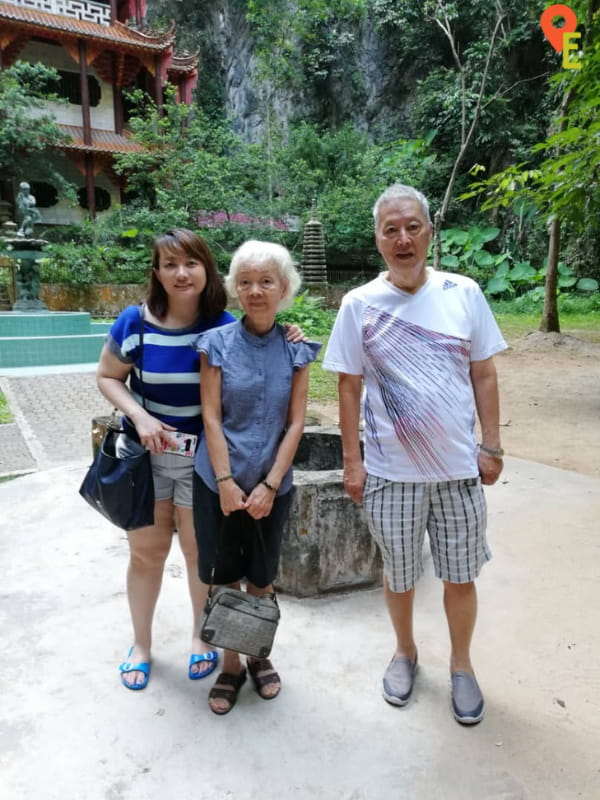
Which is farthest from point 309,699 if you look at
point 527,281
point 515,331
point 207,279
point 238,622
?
point 527,281

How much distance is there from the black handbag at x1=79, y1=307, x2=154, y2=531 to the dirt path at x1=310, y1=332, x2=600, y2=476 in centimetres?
236

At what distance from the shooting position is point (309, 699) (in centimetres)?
180

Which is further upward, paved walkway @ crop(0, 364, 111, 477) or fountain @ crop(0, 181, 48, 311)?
fountain @ crop(0, 181, 48, 311)

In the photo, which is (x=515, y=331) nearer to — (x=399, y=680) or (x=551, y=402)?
(x=551, y=402)

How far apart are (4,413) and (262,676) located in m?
5.05

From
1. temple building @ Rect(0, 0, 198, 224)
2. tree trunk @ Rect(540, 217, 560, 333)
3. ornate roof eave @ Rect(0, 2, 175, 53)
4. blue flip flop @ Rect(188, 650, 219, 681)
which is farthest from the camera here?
temple building @ Rect(0, 0, 198, 224)

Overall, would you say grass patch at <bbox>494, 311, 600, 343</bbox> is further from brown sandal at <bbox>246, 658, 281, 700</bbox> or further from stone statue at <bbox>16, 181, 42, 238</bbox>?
brown sandal at <bbox>246, 658, 281, 700</bbox>

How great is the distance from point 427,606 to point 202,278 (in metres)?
1.56

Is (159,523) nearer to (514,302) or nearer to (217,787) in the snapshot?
(217,787)

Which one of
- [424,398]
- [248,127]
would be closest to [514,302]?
[248,127]

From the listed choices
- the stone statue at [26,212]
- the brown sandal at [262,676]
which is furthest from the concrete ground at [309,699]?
the stone statue at [26,212]

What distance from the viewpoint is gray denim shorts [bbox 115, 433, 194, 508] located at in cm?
174

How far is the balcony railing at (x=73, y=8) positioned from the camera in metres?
14.8

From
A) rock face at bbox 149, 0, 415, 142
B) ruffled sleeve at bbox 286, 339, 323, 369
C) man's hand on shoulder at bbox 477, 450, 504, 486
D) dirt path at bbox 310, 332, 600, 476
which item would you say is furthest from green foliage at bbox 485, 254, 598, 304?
ruffled sleeve at bbox 286, 339, 323, 369
